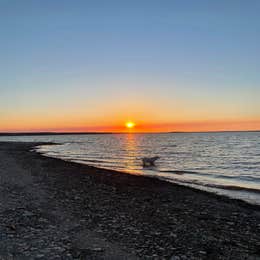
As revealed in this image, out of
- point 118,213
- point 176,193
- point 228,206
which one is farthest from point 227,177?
point 118,213

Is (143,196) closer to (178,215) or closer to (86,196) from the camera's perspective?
(86,196)

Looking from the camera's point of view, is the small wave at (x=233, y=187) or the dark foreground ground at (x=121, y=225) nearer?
the dark foreground ground at (x=121, y=225)

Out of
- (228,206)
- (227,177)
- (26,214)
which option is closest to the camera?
(26,214)

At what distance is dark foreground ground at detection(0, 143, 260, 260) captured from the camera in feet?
25.8

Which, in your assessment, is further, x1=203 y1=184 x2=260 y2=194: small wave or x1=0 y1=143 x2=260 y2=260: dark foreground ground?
x1=203 y1=184 x2=260 y2=194: small wave

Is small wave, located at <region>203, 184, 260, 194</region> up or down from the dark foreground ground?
down

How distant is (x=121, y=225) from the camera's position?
33.0 ft

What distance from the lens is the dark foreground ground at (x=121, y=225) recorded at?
7.86 meters

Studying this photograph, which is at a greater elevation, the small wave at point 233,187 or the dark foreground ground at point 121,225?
the dark foreground ground at point 121,225

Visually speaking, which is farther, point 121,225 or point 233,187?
point 233,187

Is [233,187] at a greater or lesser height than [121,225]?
lesser

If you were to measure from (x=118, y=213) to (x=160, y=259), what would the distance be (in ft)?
14.8

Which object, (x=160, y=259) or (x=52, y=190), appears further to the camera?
(x=52, y=190)

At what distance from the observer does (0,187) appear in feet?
55.1
